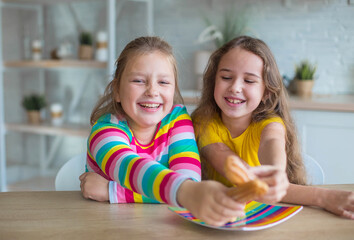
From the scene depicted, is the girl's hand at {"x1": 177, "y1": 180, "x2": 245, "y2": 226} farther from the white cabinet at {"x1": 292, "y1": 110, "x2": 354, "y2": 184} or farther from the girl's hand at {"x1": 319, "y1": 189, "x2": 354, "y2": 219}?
the white cabinet at {"x1": 292, "y1": 110, "x2": 354, "y2": 184}

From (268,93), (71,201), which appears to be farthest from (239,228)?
(268,93)

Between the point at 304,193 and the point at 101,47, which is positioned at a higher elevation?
the point at 101,47

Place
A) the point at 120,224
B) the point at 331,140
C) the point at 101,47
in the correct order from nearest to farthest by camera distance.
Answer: the point at 120,224 → the point at 331,140 → the point at 101,47

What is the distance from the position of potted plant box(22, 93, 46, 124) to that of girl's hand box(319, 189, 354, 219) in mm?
2707

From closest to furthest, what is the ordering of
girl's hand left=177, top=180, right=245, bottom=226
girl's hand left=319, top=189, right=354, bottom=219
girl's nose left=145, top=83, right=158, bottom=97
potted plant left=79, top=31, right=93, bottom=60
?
1. girl's hand left=177, top=180, right=245, bottom=226
2. girl's hand left=319, top=189, right=354, bottom=219
3. girl's nose left=145, top=83, right=158, bottom=97
4. potted plant left=79, top=31, right=93, bottom=60

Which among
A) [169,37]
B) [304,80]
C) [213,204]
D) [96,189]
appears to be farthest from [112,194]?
[169,37]

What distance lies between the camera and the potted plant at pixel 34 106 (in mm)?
3180

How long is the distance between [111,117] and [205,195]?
51cm

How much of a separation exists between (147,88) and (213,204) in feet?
1.58

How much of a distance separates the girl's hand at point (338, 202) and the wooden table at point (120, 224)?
15mm

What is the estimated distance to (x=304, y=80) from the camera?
7.97ft

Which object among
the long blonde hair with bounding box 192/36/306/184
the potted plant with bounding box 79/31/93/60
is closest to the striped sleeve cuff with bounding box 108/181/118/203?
the long blonde hair with bounding box 192/36/306/184

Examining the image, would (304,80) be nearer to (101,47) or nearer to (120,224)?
(101,47)

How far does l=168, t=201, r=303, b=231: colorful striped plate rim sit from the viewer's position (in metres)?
0.73
